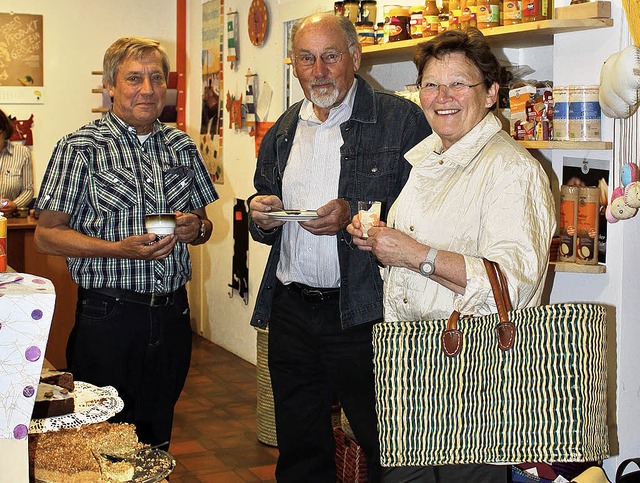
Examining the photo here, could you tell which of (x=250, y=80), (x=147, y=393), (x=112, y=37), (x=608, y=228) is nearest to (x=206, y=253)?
(x=250, y=80)

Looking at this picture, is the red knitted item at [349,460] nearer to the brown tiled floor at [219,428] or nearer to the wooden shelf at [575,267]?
the brown tiled floor at [219,428]

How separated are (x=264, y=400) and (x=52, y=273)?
2028 millimetres

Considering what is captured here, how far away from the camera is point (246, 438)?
15.4ft

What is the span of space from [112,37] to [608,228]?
17.9ft

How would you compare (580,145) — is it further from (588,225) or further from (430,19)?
(430,19)

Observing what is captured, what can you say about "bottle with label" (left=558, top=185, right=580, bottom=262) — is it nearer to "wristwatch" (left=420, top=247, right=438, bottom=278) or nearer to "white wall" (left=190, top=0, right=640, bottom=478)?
"white wall" (left=190, top=0, right=640, bottom=478)

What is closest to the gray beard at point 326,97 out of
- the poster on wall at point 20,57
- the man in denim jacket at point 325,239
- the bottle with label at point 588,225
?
the man in denim jacket at point 325,239

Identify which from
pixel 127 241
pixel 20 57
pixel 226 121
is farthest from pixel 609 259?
pixel 20 57

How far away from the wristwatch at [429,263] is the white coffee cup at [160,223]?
1.03 metres

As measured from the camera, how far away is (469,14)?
3.33m

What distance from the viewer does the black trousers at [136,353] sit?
9.77ft

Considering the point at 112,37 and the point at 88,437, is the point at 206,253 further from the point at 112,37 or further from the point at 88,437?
the point at 88,437

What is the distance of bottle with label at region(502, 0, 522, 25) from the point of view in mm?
3166

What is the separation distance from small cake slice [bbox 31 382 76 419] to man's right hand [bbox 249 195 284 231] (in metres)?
0.95
